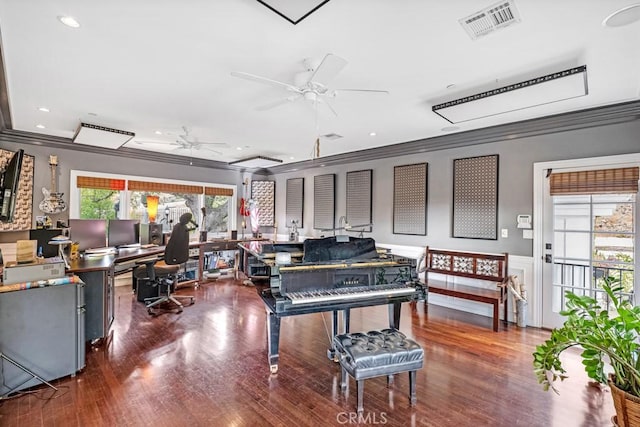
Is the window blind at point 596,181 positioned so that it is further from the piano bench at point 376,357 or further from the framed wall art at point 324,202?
the framed wall art at point 324,202

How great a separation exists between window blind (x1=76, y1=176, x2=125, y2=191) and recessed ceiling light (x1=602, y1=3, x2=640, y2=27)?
22.1 feet

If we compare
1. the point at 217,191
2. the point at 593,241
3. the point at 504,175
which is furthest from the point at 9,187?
the point at 593,241

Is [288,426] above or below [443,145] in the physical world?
below

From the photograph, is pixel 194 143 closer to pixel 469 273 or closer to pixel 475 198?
pixel 475 198

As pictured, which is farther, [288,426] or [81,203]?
[81,203]

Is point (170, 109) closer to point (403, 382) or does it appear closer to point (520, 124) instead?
point (403, 382)

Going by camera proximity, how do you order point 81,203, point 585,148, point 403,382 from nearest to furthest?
1. point 403,382
2. point 585,148
3. point 81,203

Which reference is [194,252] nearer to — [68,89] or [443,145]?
[68,89]

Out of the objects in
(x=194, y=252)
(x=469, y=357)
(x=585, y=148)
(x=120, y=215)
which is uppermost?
(x=585, y=148)

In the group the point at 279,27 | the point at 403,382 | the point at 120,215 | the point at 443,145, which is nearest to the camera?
the point at 279,27

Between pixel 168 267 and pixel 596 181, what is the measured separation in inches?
223

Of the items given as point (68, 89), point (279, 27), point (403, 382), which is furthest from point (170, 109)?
point (403, 382)

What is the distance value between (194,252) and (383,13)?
5.63 meters

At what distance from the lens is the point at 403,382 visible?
8.58ft
